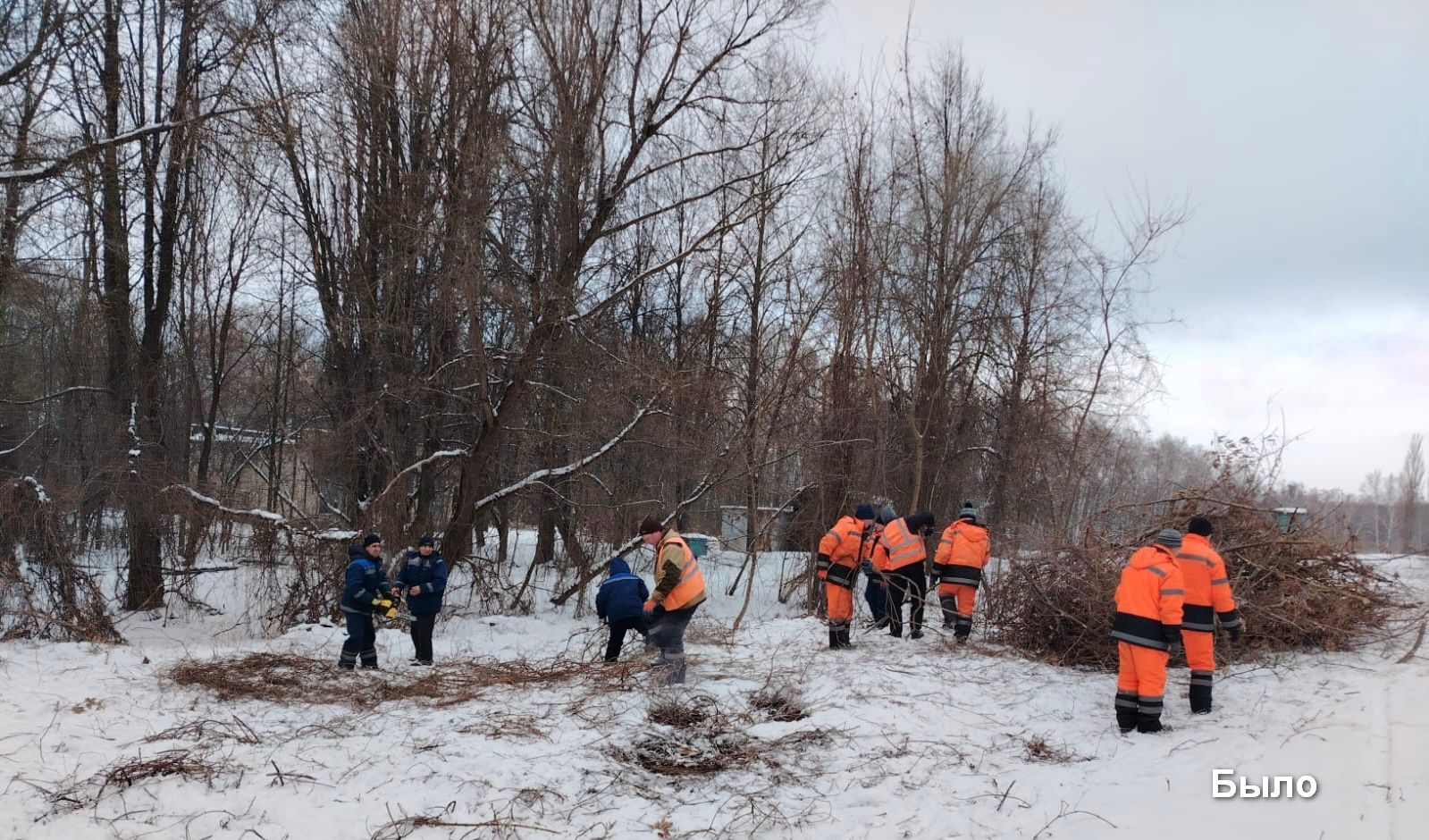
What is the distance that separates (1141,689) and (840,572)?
13.0 ft

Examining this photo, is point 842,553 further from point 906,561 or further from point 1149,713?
point 1149,713

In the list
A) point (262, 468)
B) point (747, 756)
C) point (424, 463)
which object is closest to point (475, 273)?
point (424, 463)

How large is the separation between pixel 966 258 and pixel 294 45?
13814 millimetres

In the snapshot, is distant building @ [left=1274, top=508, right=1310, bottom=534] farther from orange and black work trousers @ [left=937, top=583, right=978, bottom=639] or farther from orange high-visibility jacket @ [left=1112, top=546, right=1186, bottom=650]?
orange high-visibility jacket @ [left=1112, top=546, right=1186, bottom=650]

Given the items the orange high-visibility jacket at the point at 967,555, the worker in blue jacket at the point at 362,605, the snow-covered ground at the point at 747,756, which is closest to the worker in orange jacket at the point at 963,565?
the orange high-visibility jacket at the point at 967,555

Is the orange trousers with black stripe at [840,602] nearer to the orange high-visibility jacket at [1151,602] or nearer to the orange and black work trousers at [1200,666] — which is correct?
the orange high-visibility jacket at [1151,602]

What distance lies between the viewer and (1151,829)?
491cm

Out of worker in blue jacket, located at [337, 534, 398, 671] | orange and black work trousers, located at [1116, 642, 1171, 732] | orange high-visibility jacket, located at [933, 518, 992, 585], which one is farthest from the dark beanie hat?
worker in blue jacket, located at [337, 534, 398, 671]

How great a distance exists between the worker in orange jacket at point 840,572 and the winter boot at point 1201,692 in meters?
3.85

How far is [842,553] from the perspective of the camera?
1026 cm

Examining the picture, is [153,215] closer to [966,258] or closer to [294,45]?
[294,45]

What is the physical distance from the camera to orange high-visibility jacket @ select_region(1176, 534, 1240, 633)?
7031 millimetres

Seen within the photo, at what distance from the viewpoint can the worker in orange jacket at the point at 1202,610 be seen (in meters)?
6.97

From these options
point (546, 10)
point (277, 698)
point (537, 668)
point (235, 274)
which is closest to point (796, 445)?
point (537, 668)
